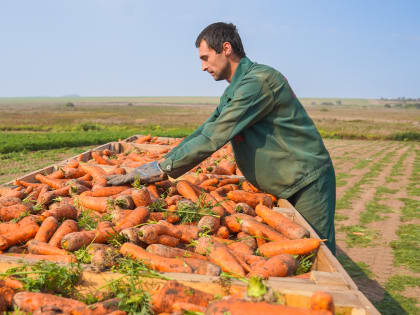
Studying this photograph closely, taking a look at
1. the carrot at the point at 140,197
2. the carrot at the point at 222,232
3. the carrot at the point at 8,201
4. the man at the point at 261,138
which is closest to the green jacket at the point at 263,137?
the man at the point at 261,138

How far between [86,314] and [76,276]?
273 mm

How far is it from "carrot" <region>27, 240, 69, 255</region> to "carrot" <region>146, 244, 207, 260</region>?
1.90 ft

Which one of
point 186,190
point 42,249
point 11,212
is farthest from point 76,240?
point 186,190

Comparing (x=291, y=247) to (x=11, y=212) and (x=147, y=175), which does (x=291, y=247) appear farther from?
(x=11, y=212)

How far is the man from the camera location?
3.01 metres

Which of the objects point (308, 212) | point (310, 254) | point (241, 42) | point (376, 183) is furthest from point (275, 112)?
point (376, 183)

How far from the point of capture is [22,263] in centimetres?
222

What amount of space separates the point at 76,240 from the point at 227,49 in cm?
191

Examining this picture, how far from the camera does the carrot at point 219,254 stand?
2363mm

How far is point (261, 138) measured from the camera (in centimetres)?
328

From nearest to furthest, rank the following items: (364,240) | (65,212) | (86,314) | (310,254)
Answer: (86,314)
(310,254)
(65,212)
(364,240)

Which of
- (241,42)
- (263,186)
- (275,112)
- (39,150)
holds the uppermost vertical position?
(241,42)

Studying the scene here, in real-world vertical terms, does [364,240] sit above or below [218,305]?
below

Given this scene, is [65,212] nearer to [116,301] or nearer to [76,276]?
[76,276]
